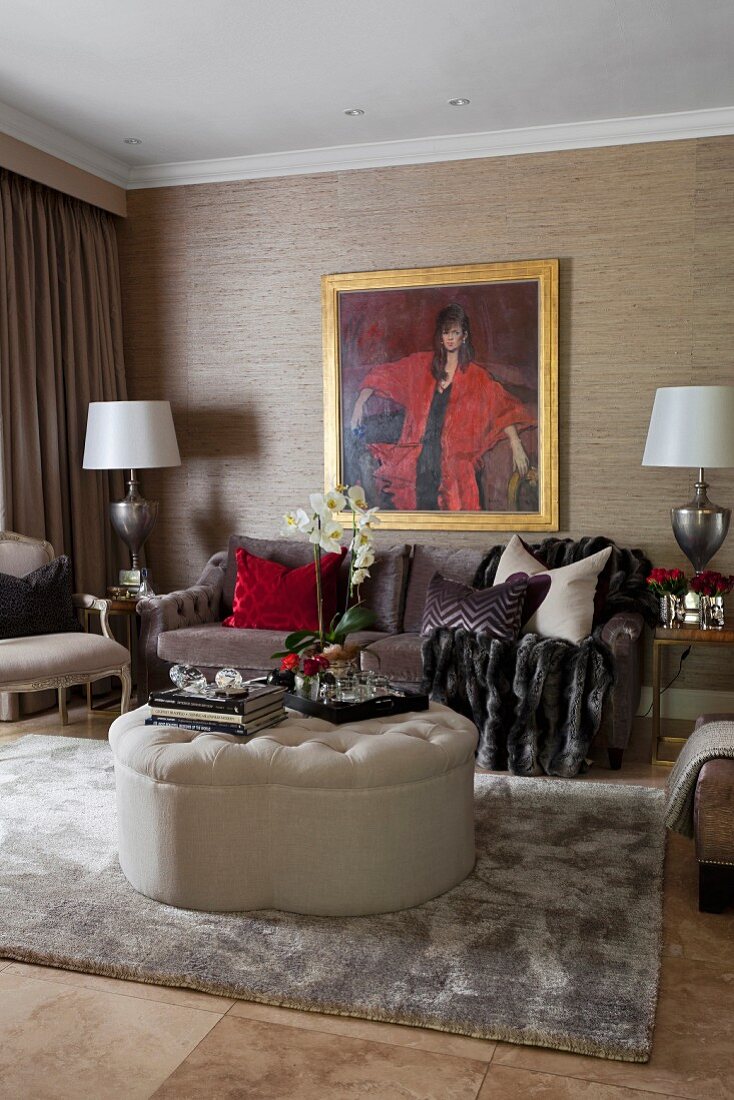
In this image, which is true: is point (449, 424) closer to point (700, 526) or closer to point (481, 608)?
point (481, 608)

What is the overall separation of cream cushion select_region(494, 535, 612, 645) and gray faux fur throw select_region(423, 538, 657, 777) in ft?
0.25

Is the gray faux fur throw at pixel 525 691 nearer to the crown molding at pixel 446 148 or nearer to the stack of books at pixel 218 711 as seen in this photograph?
the stack of books at pixel 218 711

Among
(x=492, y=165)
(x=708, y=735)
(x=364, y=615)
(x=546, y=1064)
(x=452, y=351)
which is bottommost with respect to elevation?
(x=546, y=1064)

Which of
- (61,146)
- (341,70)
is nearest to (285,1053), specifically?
(341,70)

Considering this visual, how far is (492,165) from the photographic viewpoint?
520 cm

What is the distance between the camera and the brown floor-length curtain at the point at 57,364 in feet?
16.7

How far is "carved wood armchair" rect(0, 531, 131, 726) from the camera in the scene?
14.0ft

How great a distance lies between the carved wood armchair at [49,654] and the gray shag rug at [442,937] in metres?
0.82

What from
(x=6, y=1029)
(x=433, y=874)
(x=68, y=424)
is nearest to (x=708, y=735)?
(x=433, y=874)

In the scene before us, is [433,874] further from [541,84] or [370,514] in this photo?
[541,84]

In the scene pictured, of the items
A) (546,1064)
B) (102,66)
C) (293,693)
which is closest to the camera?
(546,1064)

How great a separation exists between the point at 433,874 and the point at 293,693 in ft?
2.73

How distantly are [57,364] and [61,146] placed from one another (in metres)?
1.08

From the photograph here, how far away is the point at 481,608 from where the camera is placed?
4414 mm
